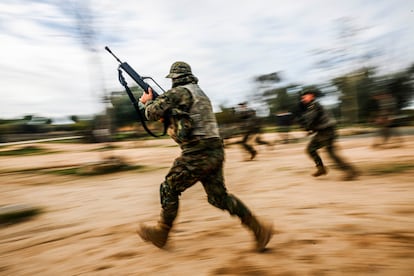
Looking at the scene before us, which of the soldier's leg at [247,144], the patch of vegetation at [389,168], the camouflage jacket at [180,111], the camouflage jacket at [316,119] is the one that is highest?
the camouflage jacket at [180,111]

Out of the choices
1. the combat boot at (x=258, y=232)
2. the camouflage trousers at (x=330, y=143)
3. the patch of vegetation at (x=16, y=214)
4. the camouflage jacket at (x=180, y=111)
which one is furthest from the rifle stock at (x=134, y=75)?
the camouflage trousers at (x=330, y=143)

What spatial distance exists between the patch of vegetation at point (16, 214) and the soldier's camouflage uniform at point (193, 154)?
268cm

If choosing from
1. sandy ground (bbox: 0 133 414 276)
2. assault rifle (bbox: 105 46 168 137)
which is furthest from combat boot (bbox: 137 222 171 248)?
assault rifle (bbox: 105 46 168 137)

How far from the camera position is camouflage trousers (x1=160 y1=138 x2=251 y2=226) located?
→ 3.08 metres

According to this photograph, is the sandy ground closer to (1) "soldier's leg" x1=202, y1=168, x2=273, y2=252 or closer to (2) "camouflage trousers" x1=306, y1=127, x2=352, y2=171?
(1) "soldier's leg" x1=202, y1=168, x2=273, y2=252

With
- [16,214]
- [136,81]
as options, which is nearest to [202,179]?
[136,81]

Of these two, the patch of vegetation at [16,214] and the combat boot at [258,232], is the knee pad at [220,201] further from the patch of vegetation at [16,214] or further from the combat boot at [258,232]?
the patch of vegetation at [16,214]

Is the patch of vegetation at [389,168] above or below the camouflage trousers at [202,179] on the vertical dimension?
below

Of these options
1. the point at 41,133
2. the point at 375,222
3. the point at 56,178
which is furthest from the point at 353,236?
the point at 41,133

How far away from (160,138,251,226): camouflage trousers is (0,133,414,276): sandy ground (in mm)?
432

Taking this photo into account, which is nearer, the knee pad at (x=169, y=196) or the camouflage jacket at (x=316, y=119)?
the knee pad at (x=169, y=196)

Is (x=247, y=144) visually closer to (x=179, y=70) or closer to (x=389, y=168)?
(x=389, y=168)

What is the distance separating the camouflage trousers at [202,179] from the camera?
3.08 meters

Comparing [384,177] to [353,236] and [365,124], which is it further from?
[365,124]
